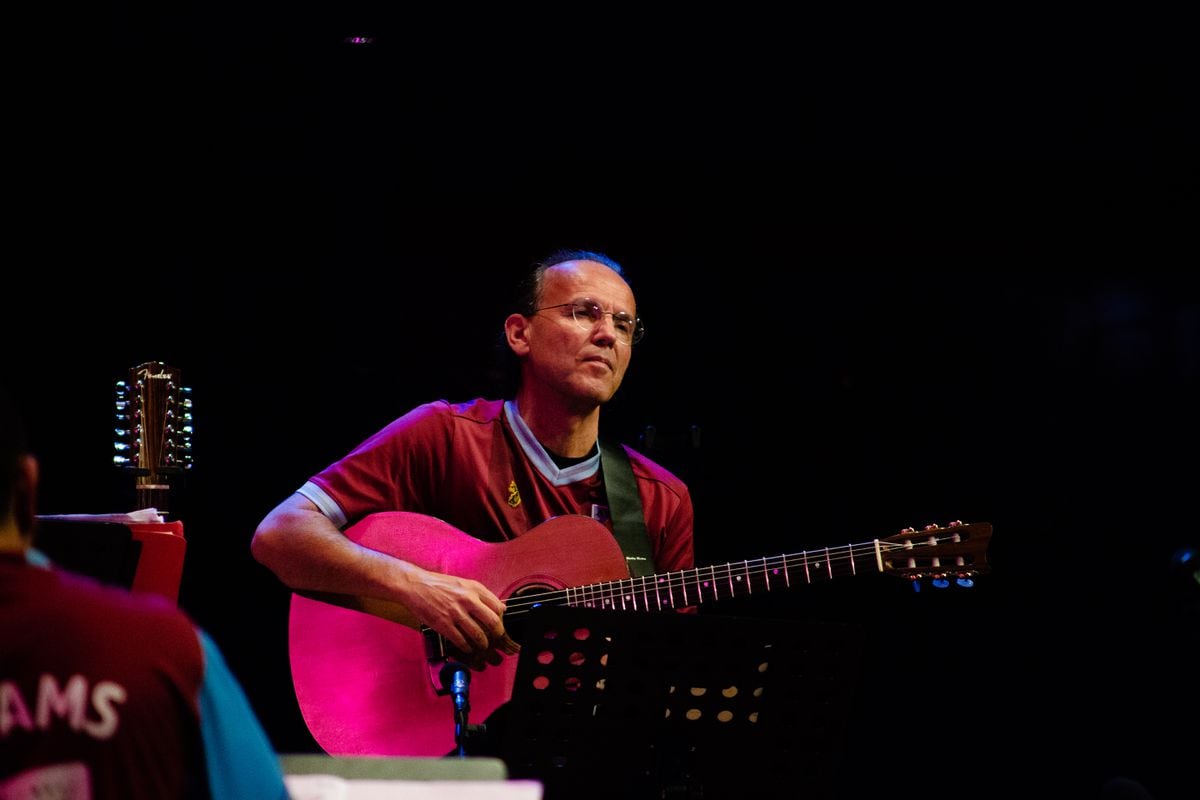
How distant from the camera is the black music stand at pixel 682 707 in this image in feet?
8.64

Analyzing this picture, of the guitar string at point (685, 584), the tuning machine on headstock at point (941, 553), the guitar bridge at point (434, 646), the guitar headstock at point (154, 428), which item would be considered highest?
the guitar headstock at point (154, 428)

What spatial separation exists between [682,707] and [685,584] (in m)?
0.62

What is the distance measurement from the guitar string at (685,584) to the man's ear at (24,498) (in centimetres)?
191

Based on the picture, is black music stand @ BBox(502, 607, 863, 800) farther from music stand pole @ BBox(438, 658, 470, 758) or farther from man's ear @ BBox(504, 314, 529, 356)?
man's ear @ BBox(504, 314, 529, 356)

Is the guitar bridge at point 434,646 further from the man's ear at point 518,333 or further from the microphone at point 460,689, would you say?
the man's ear at point 518,333

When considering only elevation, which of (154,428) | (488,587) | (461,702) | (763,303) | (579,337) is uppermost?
(763,303)

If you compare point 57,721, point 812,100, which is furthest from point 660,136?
point 57,721

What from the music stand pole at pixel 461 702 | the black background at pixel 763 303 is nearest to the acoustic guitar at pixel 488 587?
the music stand pole at pixel 461 702

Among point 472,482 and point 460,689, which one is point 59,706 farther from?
point 472,482

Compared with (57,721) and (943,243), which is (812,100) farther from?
(57,721)

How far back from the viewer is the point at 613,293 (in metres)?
3.96

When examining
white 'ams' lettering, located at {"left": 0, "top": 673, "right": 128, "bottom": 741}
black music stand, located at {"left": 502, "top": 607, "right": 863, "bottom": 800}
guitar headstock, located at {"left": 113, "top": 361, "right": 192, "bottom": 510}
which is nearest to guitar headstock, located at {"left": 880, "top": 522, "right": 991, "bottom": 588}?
black music stand, located at {"left": 502, "top": 607, "right": 863, "bottom": 800}

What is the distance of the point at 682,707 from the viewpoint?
270 centimetres

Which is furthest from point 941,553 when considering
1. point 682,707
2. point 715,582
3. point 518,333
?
point 518,333
